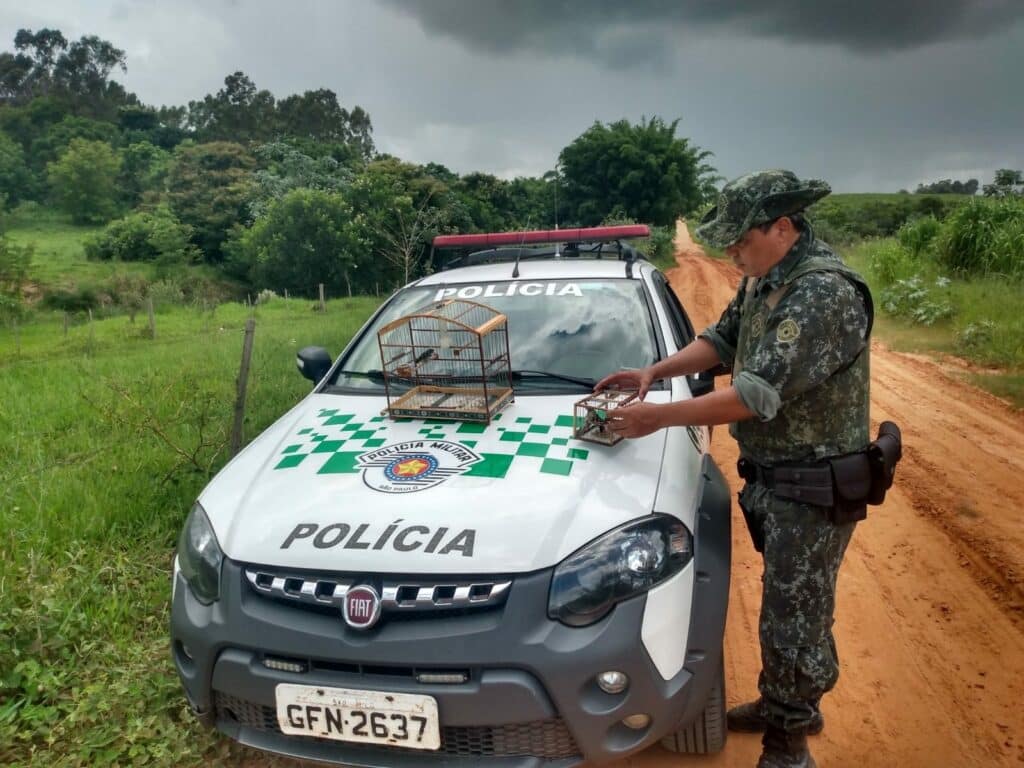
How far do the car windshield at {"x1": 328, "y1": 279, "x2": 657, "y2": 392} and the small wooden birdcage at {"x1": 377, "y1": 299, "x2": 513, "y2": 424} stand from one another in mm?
108

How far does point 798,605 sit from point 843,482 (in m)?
0.41

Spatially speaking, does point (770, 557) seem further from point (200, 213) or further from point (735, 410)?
point (200, 213)

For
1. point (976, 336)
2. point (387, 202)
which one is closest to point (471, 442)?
point (976, 336)

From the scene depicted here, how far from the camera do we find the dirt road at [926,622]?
7.57ft

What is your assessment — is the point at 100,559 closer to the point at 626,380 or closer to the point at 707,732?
the point at 626,380

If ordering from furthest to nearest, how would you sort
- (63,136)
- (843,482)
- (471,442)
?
(63,136)
(471,442)
(843,482)

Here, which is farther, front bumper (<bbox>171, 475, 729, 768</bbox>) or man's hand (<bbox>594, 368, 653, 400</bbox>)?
man's hand (<bbox>594, 368, 653, 400</bbox>)

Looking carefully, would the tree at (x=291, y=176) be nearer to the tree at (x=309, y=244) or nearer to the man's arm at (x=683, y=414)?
the tree at (x=309, y=244)

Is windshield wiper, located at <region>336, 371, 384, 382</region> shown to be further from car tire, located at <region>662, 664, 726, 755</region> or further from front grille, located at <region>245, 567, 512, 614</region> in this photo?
car tire, located at <region>662, 664, 726, 755</region>

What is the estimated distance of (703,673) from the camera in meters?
1.90

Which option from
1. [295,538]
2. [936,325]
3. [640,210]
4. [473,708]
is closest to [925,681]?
[473,708]

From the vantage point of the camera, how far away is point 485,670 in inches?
67.6

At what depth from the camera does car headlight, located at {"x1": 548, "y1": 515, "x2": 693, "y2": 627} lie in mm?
A: 1758

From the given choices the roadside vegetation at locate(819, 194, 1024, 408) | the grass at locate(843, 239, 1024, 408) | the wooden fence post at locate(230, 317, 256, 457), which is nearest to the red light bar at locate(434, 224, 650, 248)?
the wooden fence post at locate(230, 317, 256, 457)
